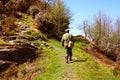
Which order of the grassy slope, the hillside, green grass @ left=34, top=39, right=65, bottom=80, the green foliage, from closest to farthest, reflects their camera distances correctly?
the grassy slope
the hillside
green grass @ left=34, top=39, right=65, bottom=80
the green foliage

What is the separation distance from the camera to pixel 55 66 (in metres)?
19.9

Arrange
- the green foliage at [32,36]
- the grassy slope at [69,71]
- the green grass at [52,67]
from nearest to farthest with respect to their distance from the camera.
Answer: the grassy slope at [69,71]
the green grass at [52,67]
the green foliage at [32,36]

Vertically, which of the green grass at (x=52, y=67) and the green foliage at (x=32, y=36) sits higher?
the green foliage at (x=32, y=36)

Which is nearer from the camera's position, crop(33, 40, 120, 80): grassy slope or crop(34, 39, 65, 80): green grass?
crop(33, 40, 120, 80): grassy slope

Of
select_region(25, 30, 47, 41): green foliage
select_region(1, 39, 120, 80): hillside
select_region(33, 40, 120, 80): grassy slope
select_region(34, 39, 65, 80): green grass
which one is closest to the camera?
select_region(33, 40, 120, 80): grassy slope

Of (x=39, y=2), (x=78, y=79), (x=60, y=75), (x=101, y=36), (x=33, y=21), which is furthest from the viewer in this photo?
(x=101, y=36)

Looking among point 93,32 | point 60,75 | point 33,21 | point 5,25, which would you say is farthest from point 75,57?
point 93,32

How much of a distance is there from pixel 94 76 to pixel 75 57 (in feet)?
17.7

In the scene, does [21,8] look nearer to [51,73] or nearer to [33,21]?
[33,21]

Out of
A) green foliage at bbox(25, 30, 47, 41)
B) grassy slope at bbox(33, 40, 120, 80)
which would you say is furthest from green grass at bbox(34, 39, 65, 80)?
green foliage at bbox(25, 30, 47, 41)

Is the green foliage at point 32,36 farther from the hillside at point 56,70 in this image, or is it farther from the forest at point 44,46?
the hillside at point 56,70

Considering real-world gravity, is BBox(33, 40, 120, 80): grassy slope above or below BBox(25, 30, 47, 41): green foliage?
below

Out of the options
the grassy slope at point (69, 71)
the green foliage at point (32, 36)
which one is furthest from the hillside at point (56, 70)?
the green foliage at point (32, 36)

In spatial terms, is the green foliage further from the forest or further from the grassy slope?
the grassy slope
